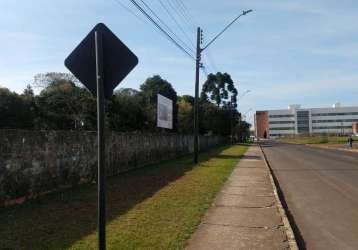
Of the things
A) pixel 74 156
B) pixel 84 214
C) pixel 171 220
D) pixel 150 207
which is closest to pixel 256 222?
pixel 171 220

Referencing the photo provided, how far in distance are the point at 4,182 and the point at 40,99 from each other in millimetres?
54228

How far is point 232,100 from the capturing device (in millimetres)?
100812

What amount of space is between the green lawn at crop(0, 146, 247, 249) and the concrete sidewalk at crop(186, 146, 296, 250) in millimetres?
259

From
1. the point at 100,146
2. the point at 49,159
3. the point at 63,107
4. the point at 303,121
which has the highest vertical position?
the point at 303,121

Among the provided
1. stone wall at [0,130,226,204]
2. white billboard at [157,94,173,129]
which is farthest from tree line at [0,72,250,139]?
stone wall at [0,130,226,204]

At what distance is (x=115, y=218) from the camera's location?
889cm

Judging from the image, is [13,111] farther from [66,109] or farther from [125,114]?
[125,114]

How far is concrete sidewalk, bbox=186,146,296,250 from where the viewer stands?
7.20 meters

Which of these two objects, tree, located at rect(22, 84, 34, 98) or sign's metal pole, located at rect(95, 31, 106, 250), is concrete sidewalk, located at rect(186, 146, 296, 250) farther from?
tree, located at rect(22, 84, 34, 98)

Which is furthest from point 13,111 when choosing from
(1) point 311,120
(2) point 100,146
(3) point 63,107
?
(1) point 311,120

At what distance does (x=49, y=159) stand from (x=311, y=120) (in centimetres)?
18546

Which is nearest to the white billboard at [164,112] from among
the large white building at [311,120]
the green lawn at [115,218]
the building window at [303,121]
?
the green lawn at [115,218]

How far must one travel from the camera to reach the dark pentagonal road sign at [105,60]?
5281 mm

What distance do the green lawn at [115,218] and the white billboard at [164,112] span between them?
17.5m
